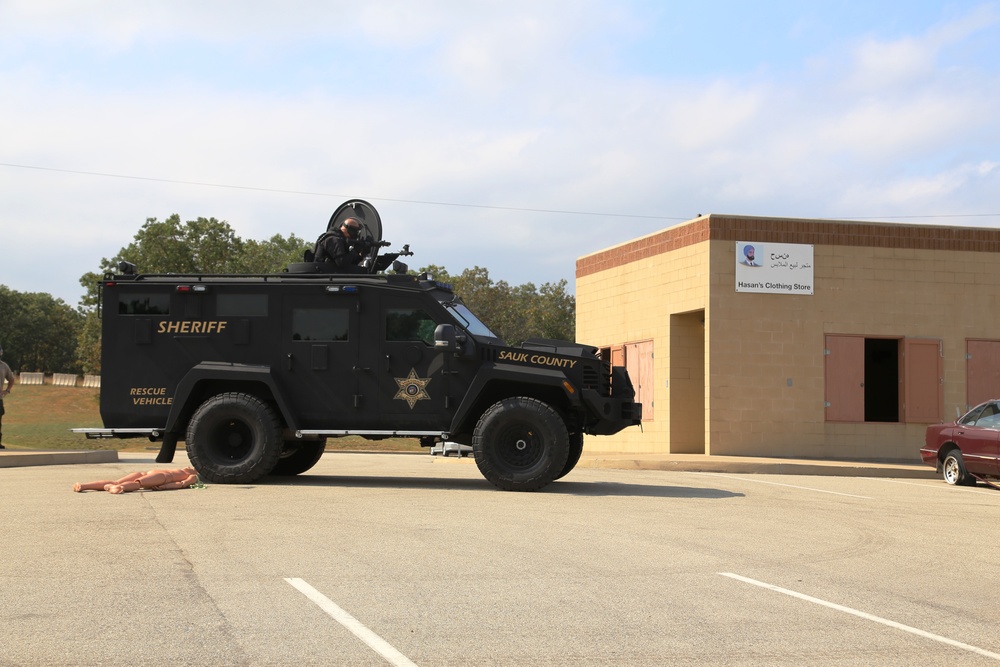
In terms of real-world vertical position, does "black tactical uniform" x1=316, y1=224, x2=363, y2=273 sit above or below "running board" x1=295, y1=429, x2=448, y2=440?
above

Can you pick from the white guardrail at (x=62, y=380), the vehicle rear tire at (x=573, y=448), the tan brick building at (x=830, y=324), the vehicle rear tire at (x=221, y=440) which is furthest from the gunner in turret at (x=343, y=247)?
the white guardrail at (x=62, y=380)

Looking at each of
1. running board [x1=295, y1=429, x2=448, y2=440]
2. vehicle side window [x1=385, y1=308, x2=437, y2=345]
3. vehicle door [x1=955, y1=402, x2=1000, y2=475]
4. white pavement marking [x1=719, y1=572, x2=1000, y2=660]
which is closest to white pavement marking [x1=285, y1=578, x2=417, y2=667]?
white pavement marking [x1=719, y1=572, x2=1000, y2=660]

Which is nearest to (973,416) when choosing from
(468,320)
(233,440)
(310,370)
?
(468,320)

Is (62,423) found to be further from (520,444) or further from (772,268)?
(520,444)

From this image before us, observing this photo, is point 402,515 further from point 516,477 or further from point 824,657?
point 824,657

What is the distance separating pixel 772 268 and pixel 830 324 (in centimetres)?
177

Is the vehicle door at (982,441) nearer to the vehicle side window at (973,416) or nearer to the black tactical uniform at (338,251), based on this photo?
the vehicle side window at (973,416)

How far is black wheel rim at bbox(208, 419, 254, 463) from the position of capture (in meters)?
14.1

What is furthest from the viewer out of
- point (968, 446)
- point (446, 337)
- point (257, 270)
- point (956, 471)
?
point (257, 270)

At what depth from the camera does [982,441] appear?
17.8 meters

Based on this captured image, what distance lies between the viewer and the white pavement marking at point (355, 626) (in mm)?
5439

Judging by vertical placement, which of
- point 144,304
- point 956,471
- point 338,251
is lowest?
point 956,471

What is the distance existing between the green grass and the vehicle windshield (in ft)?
37.8

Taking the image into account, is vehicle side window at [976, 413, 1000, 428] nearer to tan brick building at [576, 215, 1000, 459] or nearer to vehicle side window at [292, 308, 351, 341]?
tan brick building at [576, 215, 1000, 459]
